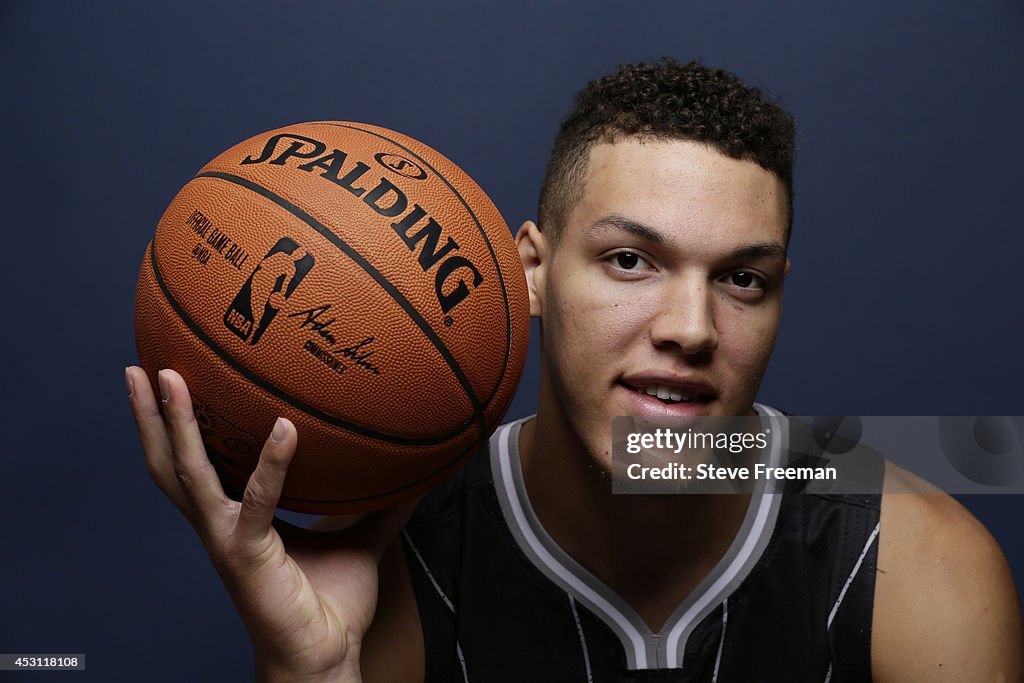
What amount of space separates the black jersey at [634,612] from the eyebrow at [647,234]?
0.53 m

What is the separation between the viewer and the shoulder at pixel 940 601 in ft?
5.55

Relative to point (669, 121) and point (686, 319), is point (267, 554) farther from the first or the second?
point (669, 121)

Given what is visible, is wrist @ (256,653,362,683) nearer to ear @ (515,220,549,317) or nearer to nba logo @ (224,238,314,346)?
nba logo @ (224,238,314,346)

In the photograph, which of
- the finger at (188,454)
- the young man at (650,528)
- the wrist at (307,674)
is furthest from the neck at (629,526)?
the finger at (188,454)

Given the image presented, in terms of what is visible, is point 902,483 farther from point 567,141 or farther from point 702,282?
point 567,141

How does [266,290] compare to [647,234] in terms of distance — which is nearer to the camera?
[266,290]

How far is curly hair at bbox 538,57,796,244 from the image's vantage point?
158cm

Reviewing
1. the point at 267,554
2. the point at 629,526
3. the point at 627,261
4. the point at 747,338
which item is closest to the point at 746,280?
the point at 747,338

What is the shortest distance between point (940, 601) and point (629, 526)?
566mm

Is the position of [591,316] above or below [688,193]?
below

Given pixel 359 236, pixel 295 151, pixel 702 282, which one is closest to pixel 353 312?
pixel 359 236

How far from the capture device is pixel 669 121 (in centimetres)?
159

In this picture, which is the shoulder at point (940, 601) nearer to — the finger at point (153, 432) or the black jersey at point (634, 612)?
the black jersey at point (634, 612)

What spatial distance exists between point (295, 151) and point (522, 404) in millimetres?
1420
